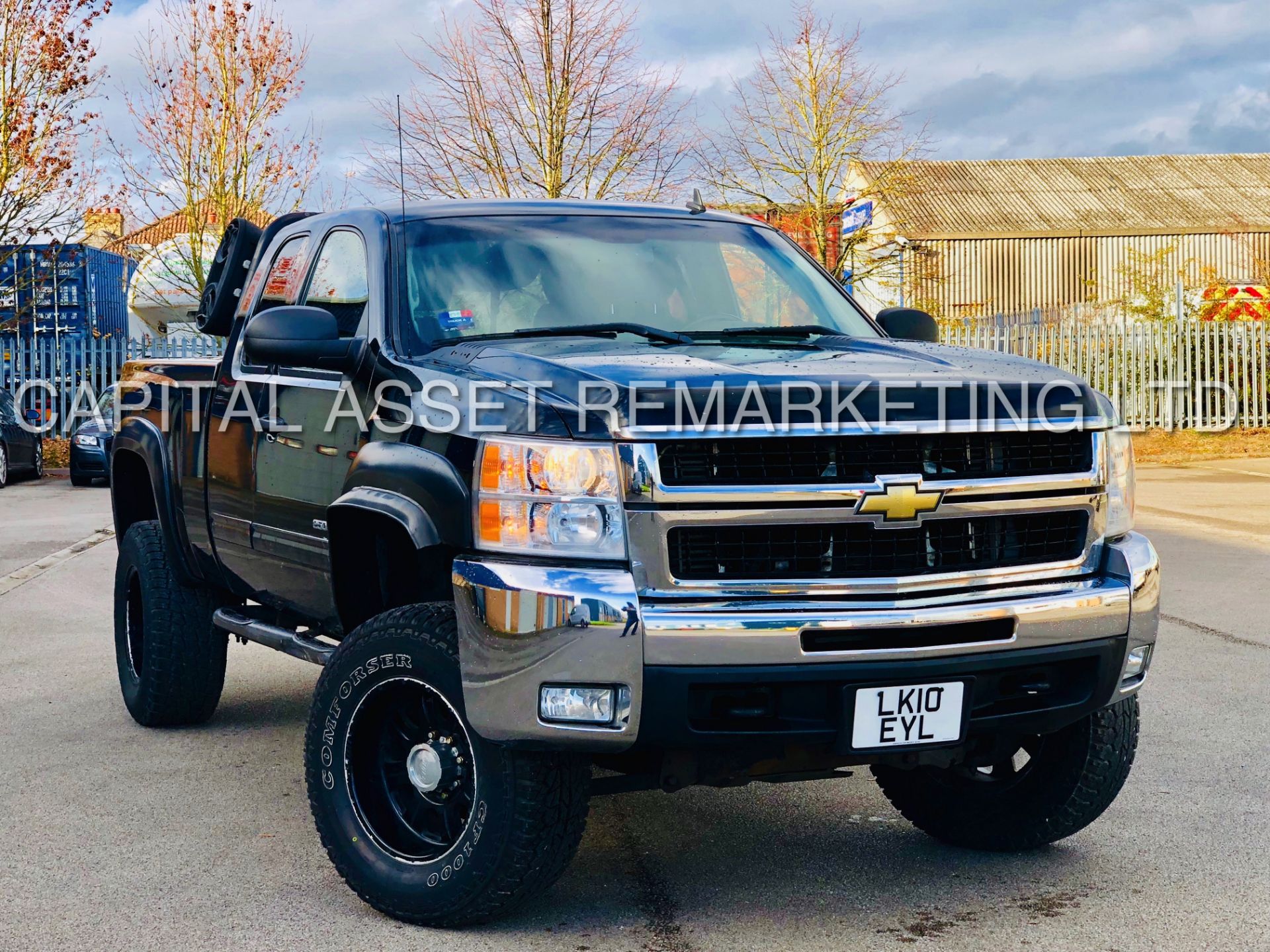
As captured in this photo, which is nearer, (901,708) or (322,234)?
(901,708)

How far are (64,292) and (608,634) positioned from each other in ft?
97.3

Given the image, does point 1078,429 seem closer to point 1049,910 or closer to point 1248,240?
point 1049,910

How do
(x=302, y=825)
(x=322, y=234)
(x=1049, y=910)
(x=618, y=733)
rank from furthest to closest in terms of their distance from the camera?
(x=322, y=234), (x=302, y=825), (x=1049, y=910), (x=618, y=733)

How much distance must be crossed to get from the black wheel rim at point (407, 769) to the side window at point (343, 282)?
128 centimetres

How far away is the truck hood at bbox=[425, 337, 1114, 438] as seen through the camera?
12.0 feet

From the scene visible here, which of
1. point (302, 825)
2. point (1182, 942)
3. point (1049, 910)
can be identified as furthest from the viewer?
point (302, 825)

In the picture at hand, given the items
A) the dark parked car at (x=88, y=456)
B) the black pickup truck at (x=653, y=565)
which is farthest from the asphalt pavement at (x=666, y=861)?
the dark parked car at (x=88, y=456)

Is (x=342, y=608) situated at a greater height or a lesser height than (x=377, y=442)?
lesser

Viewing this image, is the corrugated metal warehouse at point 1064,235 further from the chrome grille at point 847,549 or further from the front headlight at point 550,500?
the front headlight at point 550,500

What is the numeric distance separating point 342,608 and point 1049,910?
84.8 inches

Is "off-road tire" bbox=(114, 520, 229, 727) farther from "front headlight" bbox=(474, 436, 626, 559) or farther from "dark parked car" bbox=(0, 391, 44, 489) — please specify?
"dark parked car" bbox=(0, 391, 44, 489)

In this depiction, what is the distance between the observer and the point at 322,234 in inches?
213

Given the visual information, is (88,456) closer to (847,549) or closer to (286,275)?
(286,275)

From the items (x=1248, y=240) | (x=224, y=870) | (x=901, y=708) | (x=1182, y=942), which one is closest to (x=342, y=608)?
(x=224, y=870)
